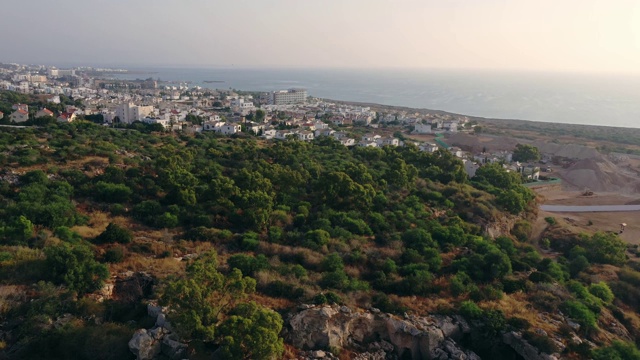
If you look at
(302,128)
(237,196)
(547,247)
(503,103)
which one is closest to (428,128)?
(302,128)

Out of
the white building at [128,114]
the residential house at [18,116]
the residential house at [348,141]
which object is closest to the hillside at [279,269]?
the residential house at [18,116]

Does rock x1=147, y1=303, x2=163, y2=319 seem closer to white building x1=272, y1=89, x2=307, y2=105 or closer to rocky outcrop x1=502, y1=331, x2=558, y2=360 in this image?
rocky outcrop x1=502, y1=331, x2=558, y2=360

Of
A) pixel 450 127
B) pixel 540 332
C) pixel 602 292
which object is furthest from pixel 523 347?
pixel 450 127

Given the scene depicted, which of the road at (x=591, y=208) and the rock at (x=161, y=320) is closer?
the rock at (x=161, y=320)

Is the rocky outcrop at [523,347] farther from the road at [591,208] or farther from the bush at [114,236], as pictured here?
the road at [591,208]

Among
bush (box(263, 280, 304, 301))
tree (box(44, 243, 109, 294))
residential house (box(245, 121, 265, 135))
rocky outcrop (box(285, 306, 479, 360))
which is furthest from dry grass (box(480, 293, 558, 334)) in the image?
residential house (box(245, 121, 265, 135))

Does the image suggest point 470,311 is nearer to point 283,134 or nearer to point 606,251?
point 606,251

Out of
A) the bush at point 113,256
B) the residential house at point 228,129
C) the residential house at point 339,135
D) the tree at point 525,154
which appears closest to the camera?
the bush at point 113,256
